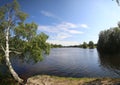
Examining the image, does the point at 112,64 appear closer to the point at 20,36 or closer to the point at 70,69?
the point at 70,69

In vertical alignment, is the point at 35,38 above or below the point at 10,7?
below

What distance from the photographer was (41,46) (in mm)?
23984

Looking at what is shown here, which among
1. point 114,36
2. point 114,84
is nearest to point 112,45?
point 114,36

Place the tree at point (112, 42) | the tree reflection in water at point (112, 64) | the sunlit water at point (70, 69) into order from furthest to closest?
the tree at point (112, 42)
the tree reflection in water at point (112, 64)
the sunlit water at point (70, 69)

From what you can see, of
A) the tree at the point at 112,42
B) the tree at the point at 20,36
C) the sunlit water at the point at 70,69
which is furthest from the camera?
the tree at the point at 112,42

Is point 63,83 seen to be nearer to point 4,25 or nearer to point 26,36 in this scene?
point 26,36

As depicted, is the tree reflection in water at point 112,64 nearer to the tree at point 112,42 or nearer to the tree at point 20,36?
the tree at point 20,36

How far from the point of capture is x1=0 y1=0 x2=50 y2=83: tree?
23328 mm

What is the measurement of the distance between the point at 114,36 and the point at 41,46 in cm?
6945

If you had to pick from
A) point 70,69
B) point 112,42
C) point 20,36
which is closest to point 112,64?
point 70,69

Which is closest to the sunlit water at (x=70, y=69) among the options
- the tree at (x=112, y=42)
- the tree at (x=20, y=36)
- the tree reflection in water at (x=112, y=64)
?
the tree reflection in water at (x=112, y=64)

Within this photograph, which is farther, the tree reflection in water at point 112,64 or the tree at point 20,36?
the tree reflection in water at point 112,64

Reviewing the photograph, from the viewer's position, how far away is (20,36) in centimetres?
2530

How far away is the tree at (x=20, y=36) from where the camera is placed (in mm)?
23328
